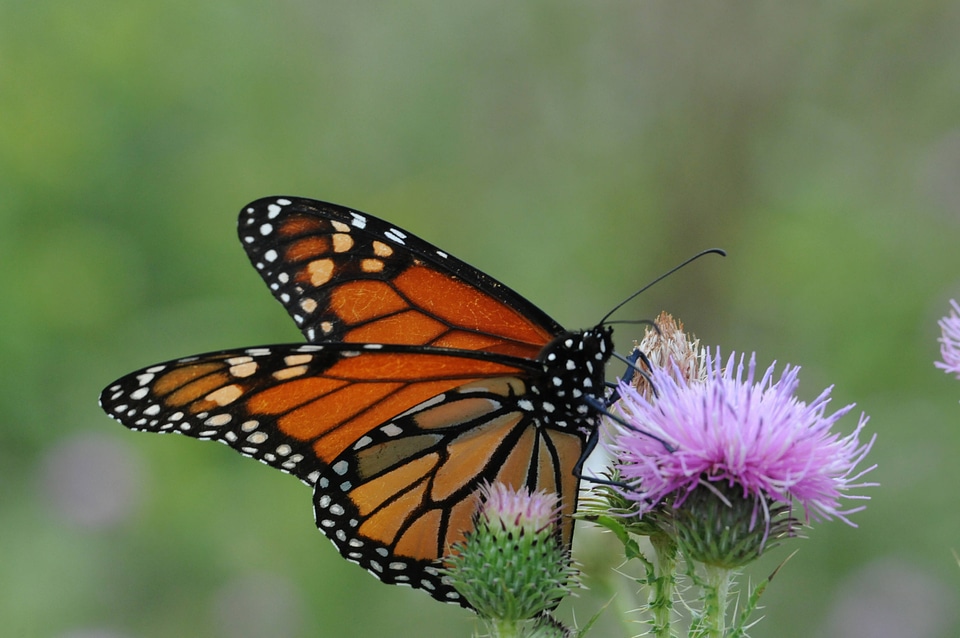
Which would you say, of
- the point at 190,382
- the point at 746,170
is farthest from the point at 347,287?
the point at 746,170

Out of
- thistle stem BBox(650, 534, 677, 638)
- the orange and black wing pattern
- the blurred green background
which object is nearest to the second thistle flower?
thistle stem BBox(650, 534, 677, 638)

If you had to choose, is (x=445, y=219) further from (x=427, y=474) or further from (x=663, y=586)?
(x=663, y=586)

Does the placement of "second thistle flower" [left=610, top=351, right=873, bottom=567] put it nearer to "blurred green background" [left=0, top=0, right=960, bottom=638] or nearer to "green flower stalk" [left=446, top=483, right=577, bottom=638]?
"green flower stalk" [left=446, top=483, right=577, bottom=638]

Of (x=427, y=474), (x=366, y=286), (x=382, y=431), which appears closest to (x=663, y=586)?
(x=427, y=474)

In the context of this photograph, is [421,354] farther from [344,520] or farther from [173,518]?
[173,518]

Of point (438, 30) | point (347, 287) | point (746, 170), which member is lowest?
point (347, 287)
